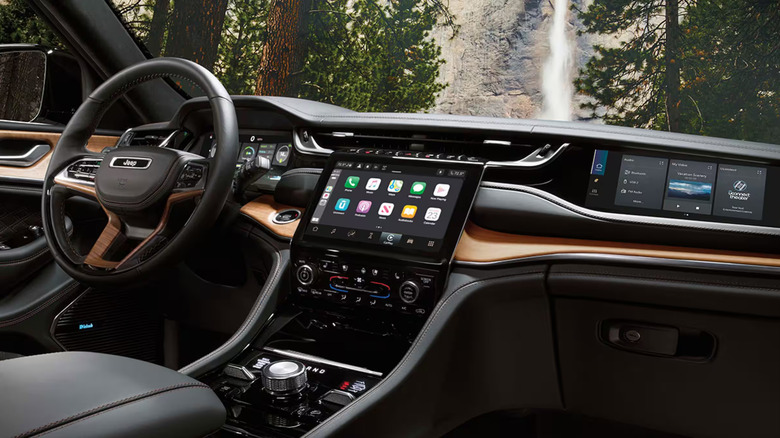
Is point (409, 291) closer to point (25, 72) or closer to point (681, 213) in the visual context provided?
point (681, 213)

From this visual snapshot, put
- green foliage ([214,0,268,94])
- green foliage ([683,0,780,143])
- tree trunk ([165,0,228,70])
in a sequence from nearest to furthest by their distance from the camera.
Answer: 1. tree trunk ([165,0,228,70])
2. green foliage ([214,0,268,94])
3. green foliage ([683,0,780,143])

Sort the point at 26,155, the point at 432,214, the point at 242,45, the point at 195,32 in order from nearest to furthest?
1. the point at 432,214
2. the point at 26,155
3. the point at 195,32
4. the point at 242,45

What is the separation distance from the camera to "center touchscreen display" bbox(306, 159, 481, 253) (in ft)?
4.45

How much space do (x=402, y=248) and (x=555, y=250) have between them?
12.6 inches

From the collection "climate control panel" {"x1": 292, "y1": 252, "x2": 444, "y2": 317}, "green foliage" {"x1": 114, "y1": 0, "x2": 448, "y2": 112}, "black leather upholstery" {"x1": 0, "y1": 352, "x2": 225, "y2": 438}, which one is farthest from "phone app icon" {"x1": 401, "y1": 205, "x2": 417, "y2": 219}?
"green foliage" {"x1": 114, "y1": 0, "x2": 448, "y2": 112}

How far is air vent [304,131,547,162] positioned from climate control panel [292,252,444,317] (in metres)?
0.35

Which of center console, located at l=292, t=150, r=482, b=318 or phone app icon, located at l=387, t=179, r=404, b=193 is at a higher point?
phone app icon, located at l=387, t=179, r=404, b=193

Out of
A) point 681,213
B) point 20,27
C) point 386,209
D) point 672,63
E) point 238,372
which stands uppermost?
point 672,63

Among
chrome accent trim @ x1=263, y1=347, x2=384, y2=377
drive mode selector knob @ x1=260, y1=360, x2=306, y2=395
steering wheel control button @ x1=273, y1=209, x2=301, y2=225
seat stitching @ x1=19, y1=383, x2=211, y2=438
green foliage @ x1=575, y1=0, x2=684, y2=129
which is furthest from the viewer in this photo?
green foliage @ x1=575, y1=0, x2=684, y2=129

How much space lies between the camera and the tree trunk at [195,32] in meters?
4.62

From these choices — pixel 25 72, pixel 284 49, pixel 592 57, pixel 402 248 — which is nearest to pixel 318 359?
pixel 402 248

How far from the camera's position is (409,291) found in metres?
1.34

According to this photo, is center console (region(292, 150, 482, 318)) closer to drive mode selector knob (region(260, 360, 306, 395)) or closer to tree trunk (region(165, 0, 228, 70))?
drive mode selector knob (region(260, 360, 306, 395))

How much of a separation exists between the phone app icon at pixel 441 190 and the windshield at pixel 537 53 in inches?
156
